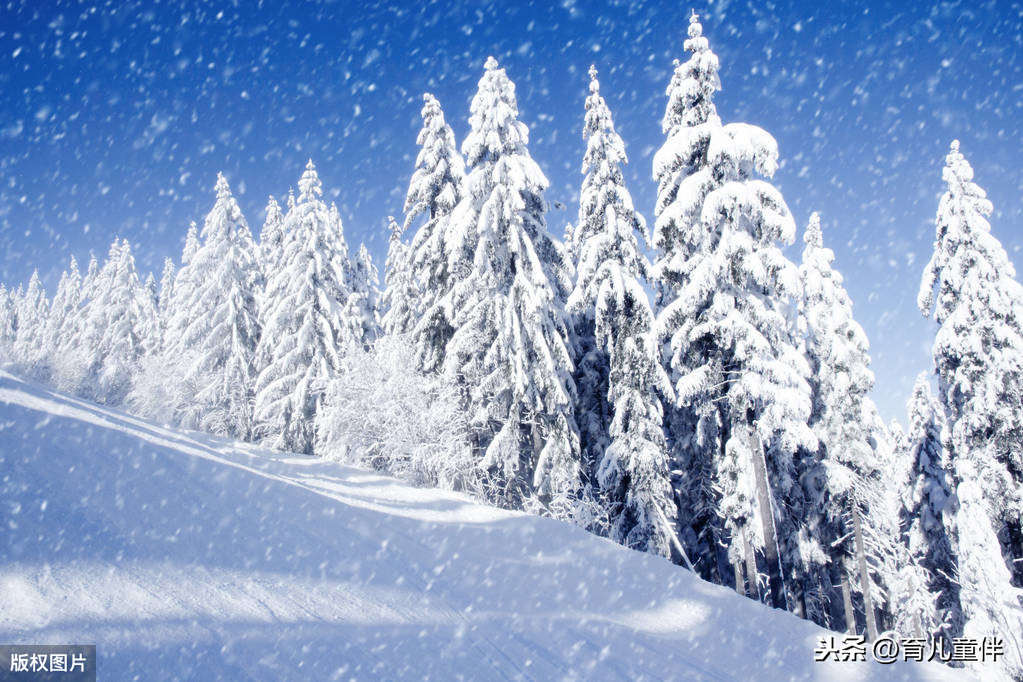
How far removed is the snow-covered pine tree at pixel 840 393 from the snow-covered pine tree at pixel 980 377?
147 inches

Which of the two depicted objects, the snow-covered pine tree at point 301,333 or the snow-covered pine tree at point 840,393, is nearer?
the snow-covered pine tree at point 840,393

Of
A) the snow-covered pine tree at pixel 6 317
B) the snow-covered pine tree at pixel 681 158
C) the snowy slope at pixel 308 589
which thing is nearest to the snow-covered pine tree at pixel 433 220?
the snow-covered pine tree at pixel 681 158

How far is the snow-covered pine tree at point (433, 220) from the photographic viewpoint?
74.2 feet

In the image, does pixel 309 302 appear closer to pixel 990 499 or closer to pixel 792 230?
pixel 792 230

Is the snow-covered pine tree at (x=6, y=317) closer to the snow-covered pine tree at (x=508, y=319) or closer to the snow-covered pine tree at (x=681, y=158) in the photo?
the snow-covered pine tree at (x=508, y=319)

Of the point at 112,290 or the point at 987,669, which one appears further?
the point at 112,290

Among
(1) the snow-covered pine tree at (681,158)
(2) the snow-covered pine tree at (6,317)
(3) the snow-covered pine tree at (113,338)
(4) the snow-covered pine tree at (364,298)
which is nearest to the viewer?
(1) the snow-covered pine tree at (681,158)

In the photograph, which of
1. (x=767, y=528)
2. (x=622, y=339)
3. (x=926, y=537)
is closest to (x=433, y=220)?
(x=622, y=339)

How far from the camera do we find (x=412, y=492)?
51.9ft

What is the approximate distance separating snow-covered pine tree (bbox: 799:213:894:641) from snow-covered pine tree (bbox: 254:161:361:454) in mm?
20685

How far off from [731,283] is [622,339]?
4.99m

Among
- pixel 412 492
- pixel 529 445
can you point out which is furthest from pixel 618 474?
pixel 412 492

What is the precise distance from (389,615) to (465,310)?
15.6 metres

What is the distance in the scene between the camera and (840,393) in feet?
73.8
